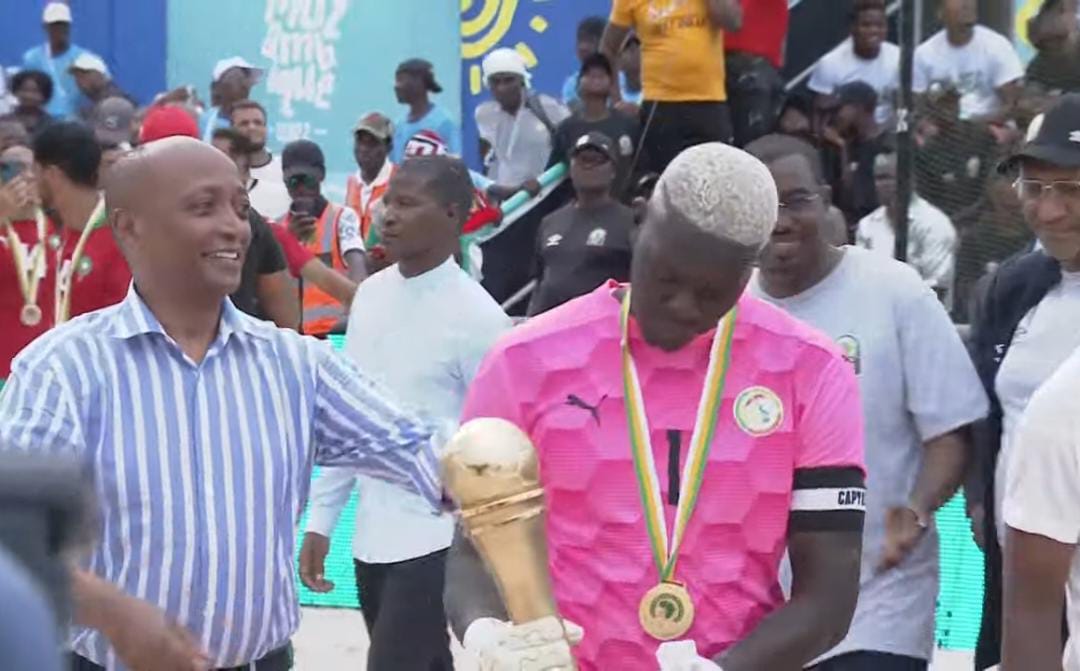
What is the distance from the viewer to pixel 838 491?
3.22m

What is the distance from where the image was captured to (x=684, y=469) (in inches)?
125

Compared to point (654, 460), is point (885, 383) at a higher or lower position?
lower

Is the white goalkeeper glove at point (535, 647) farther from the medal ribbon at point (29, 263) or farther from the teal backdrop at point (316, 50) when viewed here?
the teal backdrop at point (316, 50)

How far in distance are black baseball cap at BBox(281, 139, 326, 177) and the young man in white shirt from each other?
5437 mm

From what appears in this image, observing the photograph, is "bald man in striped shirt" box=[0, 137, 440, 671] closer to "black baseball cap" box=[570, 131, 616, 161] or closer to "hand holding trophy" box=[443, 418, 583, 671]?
"hand holding trophy" box=[443, 418, 583, 671]

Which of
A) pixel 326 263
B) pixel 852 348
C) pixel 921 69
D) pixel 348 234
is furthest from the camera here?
pixel 326 263

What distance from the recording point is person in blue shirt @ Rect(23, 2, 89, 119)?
1527cm

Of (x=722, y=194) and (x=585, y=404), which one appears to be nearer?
(x=722, y=194)

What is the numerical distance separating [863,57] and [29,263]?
5678mm

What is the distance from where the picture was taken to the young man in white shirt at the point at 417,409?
5.90 meters

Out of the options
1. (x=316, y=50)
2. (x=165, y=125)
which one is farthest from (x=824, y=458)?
(x=316, y=50)

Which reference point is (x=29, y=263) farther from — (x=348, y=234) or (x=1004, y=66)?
(x=1004, y=66)

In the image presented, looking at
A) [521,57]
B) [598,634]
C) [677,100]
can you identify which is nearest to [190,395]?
[598,634]

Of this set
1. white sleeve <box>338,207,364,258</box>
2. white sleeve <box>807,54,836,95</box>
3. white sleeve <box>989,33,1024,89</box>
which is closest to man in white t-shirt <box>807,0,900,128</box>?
white sleeve <box>807,54,836,95</box>
